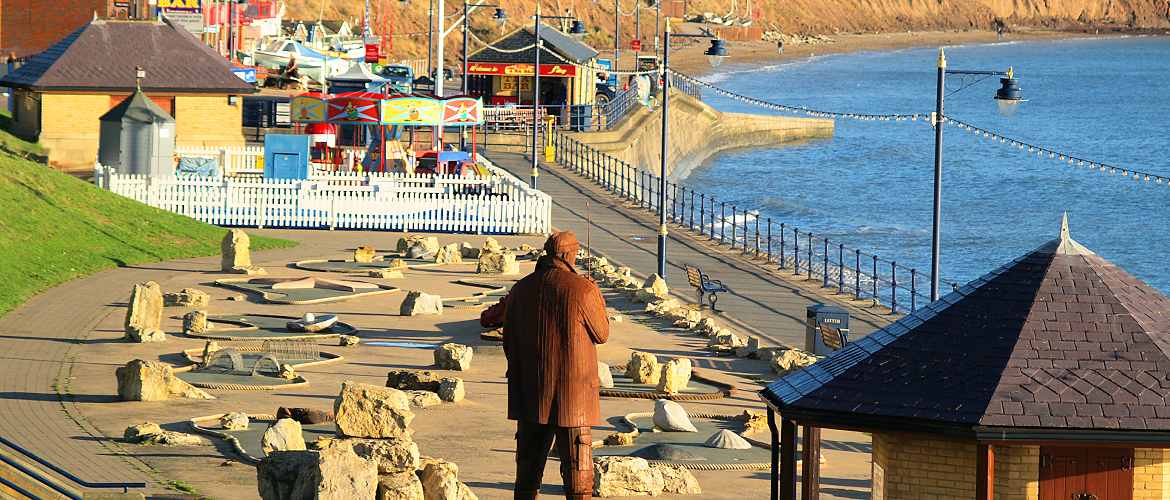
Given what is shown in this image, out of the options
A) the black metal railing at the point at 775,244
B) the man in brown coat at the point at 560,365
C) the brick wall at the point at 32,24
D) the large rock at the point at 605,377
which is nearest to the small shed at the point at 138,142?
the black metal railing at the point at 775,244

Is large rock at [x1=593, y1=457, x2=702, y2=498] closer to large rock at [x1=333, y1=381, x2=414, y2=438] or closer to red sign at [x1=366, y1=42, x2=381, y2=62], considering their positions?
large rock at [x1=333, y1=381, x2=414, y2=438]

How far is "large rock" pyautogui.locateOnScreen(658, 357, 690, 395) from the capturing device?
21609 millimetres

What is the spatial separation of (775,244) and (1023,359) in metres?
35.6

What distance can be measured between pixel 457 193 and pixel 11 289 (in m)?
16.4

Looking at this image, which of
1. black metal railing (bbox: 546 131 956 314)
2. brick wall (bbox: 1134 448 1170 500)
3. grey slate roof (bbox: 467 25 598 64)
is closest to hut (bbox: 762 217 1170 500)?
brick wall (bbox: 1134 448 1170 500)

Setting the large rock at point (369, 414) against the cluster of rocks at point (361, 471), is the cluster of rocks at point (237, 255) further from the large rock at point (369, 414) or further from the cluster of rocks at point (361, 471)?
the cluster of rocks at point (361, 471)

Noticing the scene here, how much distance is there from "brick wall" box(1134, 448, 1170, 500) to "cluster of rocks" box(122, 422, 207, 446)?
30.0ft

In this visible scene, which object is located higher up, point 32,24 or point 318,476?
point 32,24

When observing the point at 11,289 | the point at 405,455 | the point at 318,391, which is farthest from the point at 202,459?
the point at 11,289

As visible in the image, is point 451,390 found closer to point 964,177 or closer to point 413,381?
point 413,381

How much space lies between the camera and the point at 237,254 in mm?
31969

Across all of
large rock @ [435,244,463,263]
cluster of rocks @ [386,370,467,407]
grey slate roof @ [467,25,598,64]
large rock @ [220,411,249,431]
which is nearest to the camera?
large rock @ [220,411,249,431]

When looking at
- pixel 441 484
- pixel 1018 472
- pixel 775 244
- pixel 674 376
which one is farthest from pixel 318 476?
pixel 775 244

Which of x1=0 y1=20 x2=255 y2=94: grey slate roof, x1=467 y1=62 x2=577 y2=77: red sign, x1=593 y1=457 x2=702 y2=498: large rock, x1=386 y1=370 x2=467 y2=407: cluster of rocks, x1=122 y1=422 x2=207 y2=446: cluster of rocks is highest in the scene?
x1=467 y1=62 x2=577 y2=77: red sign
